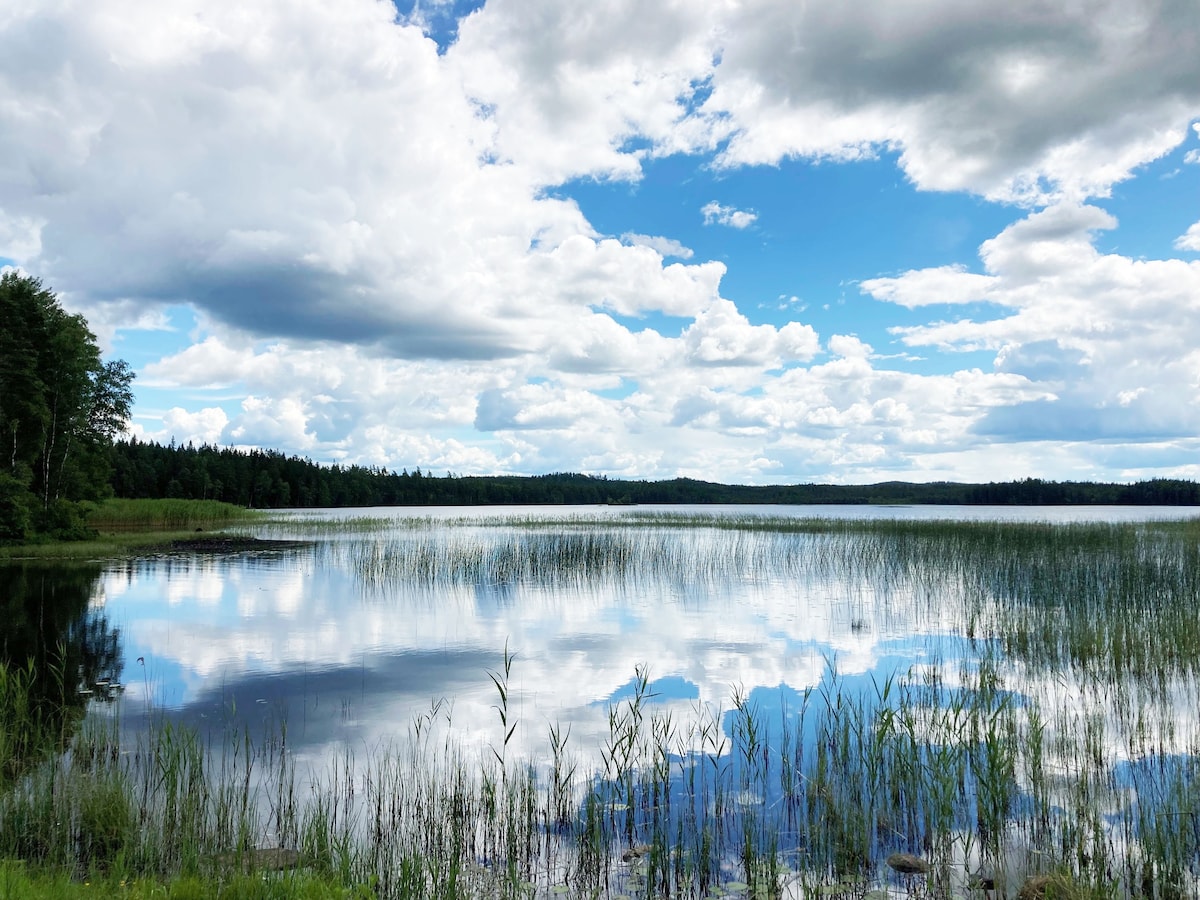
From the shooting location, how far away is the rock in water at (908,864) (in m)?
5.61

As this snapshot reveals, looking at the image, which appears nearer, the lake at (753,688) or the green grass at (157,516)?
the lake at (753,688)

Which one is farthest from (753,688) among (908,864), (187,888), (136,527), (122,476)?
(122,476)

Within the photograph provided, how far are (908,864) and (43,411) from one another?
1570 inches

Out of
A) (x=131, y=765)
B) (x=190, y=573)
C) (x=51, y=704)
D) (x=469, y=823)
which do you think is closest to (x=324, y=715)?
(x=131, y=765)

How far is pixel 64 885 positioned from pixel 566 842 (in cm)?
347

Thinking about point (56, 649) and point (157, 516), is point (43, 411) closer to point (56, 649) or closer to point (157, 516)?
point (56, 649)

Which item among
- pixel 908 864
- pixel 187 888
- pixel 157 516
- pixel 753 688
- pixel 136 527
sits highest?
pixel 187 888

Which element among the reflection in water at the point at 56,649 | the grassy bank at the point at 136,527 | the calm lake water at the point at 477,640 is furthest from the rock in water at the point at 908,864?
the grassy bank at the point at 136,527

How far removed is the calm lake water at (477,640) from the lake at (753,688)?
0.30 feet

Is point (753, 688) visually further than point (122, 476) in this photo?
No

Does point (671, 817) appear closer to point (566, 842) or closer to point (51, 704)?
point (566, 842)

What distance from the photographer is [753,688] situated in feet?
37.3

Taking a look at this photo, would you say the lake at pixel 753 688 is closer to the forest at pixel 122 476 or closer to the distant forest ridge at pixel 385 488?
the forest at pixel 122 476

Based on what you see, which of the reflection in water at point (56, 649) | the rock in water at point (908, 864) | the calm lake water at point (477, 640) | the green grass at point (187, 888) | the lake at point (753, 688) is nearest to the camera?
the green grass at point (187, 888)
